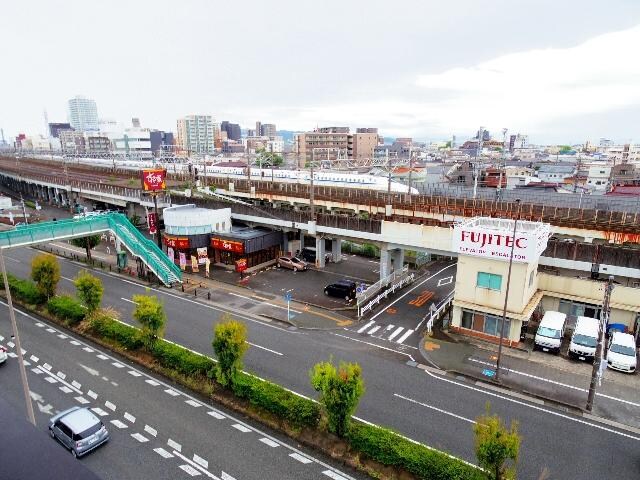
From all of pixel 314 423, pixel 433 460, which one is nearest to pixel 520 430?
pixel 433 460

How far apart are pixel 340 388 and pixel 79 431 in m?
11.5

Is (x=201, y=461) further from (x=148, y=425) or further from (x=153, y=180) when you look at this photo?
(x=153, y=180)

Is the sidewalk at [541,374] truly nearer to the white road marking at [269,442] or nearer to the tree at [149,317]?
the white road marking at [269,442]

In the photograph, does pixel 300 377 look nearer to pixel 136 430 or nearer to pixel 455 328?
pixel 136 430

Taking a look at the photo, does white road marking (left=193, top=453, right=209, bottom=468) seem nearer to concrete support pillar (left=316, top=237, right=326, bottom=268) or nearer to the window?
the window

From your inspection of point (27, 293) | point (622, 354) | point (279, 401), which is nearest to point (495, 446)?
point (279, 401)

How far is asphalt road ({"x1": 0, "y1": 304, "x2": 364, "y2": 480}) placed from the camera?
17.3 metres

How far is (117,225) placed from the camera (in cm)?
4238

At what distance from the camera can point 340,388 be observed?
1705 cm

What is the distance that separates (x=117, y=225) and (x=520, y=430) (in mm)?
39180

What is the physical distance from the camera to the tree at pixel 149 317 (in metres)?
24.4

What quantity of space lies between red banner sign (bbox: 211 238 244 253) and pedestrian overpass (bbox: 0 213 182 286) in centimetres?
585

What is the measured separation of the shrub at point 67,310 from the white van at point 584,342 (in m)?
34.1

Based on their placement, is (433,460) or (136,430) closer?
(433,460)
